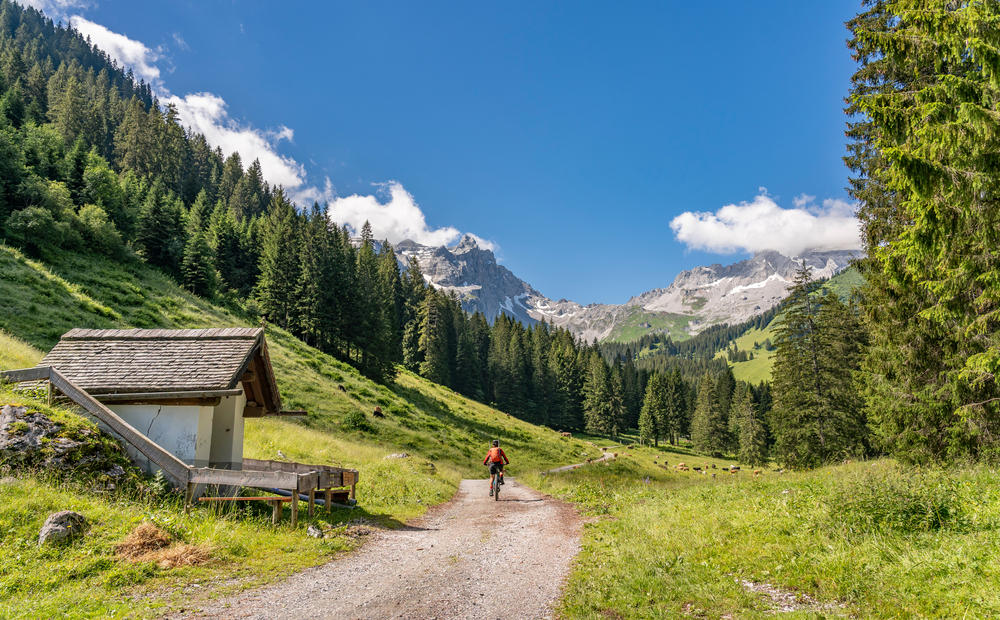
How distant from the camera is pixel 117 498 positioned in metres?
8.98

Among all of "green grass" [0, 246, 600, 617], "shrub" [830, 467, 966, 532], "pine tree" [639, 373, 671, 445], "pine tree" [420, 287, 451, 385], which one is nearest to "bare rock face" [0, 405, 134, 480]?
"green grass" [0, 246, 600, 617]

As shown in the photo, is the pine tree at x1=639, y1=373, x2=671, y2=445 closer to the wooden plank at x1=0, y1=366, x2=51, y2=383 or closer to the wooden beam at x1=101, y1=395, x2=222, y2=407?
the wooden beam at x1=101, y1=395, x2=222, y2=407

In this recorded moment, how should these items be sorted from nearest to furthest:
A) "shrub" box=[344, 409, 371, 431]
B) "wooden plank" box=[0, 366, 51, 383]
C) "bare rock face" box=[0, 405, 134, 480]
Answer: "bare rock face" box=[0, 405, 134, 480], "wooden plank" box=[0, 366, 51, 383], "shrub" box=[344, 409, 371, 431]

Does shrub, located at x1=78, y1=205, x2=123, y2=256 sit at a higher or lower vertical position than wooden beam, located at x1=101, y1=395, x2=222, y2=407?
higher

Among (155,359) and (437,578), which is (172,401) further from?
(437,578)

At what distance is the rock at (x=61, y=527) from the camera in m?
6.97

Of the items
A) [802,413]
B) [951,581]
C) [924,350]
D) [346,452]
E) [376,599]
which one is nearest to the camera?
[951,581]

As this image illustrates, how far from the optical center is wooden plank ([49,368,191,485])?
32.9ft

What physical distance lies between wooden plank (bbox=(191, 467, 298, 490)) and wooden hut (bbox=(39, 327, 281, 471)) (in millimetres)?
1547

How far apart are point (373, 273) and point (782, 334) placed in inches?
2210

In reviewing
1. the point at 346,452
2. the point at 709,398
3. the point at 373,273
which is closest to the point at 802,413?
the point at 346,452

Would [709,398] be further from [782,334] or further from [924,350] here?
[924,350]

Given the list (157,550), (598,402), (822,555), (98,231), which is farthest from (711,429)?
(98,231)

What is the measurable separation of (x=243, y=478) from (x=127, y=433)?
9.52ft
